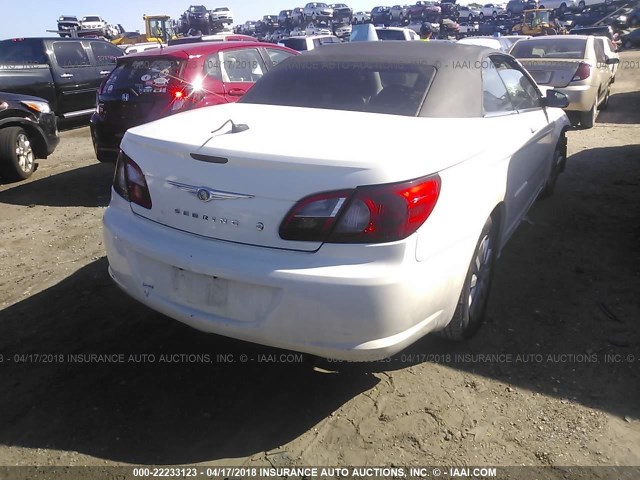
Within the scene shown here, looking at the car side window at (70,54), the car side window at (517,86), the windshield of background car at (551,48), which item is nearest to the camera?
the car side window at (517,86)

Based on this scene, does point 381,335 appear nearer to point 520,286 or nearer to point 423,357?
point 423,357

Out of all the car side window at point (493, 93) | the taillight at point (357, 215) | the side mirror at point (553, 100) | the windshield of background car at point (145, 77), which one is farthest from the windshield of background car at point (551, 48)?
the taillight at point (357, 215)

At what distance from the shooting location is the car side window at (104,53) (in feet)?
35.1

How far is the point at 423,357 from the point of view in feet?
9.93

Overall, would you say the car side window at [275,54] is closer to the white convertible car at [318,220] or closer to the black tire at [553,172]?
the black tire at [553,172]

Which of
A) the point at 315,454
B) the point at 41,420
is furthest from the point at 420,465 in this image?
the point at 41,420

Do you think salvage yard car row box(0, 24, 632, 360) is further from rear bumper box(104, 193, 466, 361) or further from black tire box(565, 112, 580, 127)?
black tire box(565, 112, 580, 127)

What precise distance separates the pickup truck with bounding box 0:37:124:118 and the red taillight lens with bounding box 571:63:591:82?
8.00 metres

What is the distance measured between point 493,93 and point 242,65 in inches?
159

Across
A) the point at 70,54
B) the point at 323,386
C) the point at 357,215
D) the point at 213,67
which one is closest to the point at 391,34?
the point at 70,54

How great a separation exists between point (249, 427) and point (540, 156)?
10.1ft

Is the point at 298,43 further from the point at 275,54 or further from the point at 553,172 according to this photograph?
the point at 553,172

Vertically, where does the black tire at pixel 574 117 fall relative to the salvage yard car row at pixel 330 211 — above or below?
below

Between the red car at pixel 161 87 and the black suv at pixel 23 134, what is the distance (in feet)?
3.62
